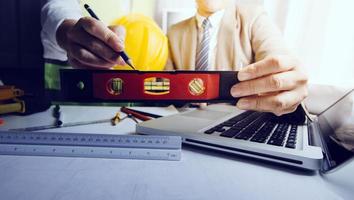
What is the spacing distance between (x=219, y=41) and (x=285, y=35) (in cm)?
18

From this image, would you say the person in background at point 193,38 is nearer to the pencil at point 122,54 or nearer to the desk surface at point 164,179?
the pencil at point 122,54

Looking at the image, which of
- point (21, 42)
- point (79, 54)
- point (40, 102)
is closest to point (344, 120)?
point (79, 54)

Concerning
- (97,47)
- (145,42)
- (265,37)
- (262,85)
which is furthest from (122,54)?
(265,37)

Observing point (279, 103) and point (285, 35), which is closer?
point (279, 103)

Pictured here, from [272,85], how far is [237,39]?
0.96 feet

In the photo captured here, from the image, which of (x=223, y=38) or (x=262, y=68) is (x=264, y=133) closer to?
(x=262, y=68)

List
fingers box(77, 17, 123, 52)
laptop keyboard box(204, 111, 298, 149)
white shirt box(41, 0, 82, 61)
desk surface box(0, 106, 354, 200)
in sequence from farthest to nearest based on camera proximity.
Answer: white shirt box(41, 0, 82, 61) < fingers box(77, 17, 123, 52) < laptop keyboard box(204, 111, 298, 149) < desk surface box(0, 106, 354, 200)

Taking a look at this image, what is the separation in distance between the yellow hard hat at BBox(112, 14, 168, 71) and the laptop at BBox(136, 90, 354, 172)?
0.18 m

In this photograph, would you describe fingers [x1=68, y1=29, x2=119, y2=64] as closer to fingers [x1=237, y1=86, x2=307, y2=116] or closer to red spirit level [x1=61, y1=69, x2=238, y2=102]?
red spirit level [x1=61, y1=69, x2=238, y2=102]

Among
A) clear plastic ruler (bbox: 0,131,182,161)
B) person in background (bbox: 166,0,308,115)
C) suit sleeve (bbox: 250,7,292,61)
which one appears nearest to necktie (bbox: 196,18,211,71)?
person in background (bbox: 166,0,308,115)

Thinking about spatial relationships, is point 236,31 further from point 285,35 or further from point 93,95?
point 93,95

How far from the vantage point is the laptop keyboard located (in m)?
0.34

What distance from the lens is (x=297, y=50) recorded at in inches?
25.5

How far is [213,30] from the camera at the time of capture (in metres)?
0.67
